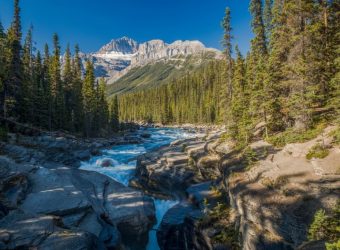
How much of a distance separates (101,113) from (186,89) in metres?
79.4

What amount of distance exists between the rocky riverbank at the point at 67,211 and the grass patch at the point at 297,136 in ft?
38.9

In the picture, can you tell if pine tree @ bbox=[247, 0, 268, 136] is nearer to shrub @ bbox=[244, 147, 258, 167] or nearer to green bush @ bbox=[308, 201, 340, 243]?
shrub @ bbox=[244, 147, 258, 167]

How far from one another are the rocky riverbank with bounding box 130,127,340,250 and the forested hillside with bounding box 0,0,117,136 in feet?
75.1

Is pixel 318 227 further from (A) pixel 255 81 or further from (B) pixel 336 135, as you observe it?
(A) pixel 255 81

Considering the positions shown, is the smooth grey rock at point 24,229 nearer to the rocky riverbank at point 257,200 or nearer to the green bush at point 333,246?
the rocky riverbank at point 257,200

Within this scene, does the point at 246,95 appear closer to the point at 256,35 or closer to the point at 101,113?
the point at 256,35

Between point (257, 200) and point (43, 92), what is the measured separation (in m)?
43.6

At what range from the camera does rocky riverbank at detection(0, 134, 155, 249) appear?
11.4m

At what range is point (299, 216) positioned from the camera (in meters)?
9.86

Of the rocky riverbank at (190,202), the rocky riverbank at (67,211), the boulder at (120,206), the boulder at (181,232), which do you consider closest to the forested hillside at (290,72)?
the rocky riverbank at (190,202)

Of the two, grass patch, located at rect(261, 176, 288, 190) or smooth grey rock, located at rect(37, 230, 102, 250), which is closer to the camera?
smooth grey rock, located at rect(37, 230, 102, 250)

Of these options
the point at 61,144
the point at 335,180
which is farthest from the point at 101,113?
the point at 335,180

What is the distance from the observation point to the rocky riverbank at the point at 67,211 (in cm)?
1136

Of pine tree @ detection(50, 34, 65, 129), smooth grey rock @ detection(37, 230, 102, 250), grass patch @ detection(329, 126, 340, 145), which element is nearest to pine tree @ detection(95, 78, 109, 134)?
pine tree @ detection(50, 34, 65, 129)
